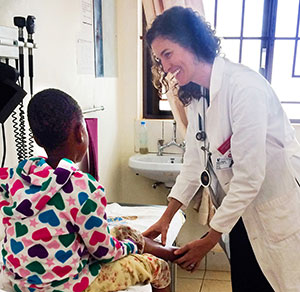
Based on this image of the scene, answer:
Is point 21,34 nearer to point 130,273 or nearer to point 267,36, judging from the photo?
point 130,273

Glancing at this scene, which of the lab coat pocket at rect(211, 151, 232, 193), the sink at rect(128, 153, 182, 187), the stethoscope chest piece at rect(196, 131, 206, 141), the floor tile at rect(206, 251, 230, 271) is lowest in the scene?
the floor tile at rect(206, 251, 230, 271)

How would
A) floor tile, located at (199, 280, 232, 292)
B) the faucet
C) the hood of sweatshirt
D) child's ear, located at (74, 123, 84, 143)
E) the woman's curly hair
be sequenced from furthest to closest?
the faucet
floor tile, located at (199, 280, 232, 292)
the woman's curly hair
child's ear, located at (74, 123, 84, 143)
the hood of sweatshirt

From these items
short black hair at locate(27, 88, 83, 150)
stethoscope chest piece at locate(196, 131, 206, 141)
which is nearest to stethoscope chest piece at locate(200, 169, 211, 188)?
stethoscope chest piece at locate(196, 131, 206, 141)

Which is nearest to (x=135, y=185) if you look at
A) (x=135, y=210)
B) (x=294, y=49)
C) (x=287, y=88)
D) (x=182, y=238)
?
(x=182, y=238)

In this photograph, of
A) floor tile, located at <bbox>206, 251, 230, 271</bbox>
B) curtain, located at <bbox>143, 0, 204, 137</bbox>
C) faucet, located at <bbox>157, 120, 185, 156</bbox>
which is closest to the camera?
curtain, located at <bbox>143, 0, 204, 137</bbox>

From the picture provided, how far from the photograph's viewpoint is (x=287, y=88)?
274 centimetres

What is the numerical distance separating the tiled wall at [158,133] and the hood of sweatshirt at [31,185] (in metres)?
1.70

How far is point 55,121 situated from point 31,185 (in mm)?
184

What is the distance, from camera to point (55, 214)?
3.14ft

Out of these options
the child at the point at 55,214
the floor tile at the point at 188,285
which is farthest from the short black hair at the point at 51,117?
the floor tile at the point at 188,285

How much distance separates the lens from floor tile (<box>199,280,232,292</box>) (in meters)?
2.47

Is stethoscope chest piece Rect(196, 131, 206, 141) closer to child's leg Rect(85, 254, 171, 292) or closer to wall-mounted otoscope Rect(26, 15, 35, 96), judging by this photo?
child's leg Rect(85, 254, 171, 292)

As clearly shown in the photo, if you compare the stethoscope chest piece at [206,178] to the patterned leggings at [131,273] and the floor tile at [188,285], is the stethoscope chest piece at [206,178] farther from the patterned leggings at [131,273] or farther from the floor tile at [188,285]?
the floor tile at [188,285]

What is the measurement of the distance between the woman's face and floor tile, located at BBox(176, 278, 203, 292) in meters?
1.69
